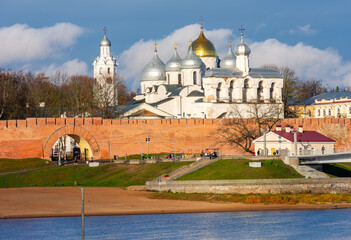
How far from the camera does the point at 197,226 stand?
3547 centimetres

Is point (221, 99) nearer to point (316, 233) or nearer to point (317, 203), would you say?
point (317, 203)

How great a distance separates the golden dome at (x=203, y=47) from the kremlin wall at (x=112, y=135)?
16.4 m

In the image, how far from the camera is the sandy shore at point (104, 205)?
127 feet

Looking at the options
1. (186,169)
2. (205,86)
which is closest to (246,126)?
(205,86)

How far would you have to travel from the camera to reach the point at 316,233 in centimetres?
3406

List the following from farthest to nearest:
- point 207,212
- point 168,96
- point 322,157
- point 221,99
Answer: point 168,96 → point 221,99 → point 322,157 → point 207,212

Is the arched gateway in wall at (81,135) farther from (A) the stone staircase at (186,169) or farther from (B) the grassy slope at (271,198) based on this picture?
(B) the grassy slope at (271,198)

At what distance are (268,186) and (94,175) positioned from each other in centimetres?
1257

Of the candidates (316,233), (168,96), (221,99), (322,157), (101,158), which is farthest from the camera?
(168,96)

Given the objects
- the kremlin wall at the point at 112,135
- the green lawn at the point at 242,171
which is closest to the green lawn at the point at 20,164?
the kremlin wall at the point at 112,135

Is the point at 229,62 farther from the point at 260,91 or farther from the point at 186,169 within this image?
the point at 186,169

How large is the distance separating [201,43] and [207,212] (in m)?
41.0

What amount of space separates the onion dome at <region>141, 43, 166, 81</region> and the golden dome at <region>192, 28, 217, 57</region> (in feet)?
12.8

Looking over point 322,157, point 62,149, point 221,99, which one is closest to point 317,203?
point 322,157
